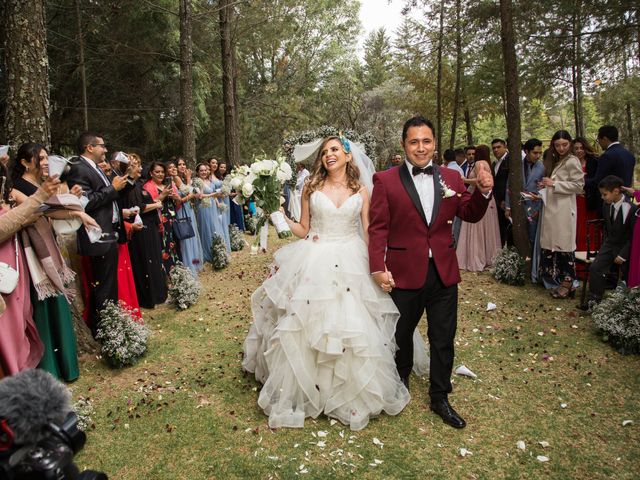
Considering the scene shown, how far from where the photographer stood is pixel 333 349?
12.9 ft

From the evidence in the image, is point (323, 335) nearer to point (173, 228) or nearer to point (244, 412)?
point (244, 412)

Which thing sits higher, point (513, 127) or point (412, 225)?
point (513, 127)

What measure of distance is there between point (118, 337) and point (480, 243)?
22.0 feet

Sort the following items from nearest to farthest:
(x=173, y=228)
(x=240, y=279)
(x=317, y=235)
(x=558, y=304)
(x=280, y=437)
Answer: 1. (x=280, y=437)
2. (x=317, y=235)
3. (x=558, y=304)
4. (x=173, y=228)
5. (x=240, y=279)

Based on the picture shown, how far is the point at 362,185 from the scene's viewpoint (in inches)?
185

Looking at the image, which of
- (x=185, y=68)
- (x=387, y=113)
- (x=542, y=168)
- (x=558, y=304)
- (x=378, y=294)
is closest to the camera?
(x=378, y=294)

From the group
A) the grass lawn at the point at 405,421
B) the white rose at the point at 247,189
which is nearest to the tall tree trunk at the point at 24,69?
the white rose at the point at 247,189

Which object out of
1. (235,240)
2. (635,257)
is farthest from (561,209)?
(235,240)

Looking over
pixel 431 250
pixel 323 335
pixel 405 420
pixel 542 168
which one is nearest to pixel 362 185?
pixel 431 250

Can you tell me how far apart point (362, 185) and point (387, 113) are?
31.5 m

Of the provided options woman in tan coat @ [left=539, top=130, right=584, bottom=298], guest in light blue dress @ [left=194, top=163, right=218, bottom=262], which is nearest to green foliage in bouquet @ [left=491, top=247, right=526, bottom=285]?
woman in tan coat @ [left=539, top=130, right=584, bottom=298]

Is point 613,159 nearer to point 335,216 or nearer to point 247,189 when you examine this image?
point 335,216

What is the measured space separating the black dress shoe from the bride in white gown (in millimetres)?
266

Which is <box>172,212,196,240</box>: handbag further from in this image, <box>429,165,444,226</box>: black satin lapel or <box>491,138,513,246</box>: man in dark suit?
<box>491,138,513,246</box>: man in dark suit
